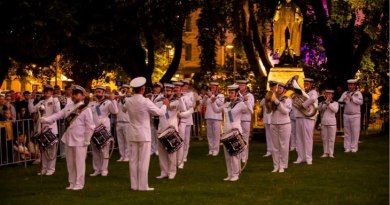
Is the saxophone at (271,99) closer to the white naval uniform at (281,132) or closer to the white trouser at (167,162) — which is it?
the white naval uniform at (281,132)

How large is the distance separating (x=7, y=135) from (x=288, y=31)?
39.6 ft

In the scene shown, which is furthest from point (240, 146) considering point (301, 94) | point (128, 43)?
point (128, 43)

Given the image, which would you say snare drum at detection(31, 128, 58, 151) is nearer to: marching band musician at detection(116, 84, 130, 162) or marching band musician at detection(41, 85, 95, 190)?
marching band musician at detection(41, 85, 95, 190)

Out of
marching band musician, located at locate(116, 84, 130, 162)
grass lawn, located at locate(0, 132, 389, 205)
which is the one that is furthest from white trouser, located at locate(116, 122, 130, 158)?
grass lawn, located at locate(0, 132, 389, 205)

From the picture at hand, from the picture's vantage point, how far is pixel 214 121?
75.8ft

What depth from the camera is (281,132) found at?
716 inches

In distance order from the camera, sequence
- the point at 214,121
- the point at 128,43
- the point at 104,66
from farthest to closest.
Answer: the point at 104,66 → the point at 128,43 → the point at 214,121

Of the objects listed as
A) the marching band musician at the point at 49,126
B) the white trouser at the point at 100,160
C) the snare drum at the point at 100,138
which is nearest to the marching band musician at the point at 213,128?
the white trouser at the point at 100,160

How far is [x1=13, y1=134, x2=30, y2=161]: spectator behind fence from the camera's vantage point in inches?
795

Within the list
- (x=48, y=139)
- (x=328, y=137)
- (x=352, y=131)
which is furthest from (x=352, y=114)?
(x=48, y=139)

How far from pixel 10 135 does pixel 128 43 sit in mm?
13358

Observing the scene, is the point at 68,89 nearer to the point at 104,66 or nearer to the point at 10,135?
the point at 10,135

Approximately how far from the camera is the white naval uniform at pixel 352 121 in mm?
22656

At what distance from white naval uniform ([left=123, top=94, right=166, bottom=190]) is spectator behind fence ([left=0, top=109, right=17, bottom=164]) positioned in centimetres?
569
